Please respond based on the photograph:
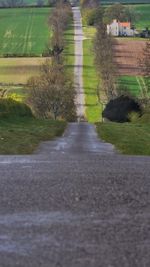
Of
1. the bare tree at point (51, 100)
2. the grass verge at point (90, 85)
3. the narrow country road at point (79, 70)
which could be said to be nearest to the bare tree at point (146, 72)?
the grass verge at point (90, 85)

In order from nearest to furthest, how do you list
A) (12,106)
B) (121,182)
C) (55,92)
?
1. (121,182)
2. (12,106)
3. (55,92)

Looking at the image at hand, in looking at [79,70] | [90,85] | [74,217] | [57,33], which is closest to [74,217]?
[74,217]

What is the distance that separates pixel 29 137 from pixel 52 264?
21.1 metres

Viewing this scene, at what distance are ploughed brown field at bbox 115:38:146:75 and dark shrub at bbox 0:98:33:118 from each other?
77173mm

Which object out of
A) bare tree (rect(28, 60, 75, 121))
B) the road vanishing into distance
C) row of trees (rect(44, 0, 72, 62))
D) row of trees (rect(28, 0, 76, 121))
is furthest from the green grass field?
the road vanishing into distance

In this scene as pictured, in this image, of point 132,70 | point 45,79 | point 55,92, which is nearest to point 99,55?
point 132,70

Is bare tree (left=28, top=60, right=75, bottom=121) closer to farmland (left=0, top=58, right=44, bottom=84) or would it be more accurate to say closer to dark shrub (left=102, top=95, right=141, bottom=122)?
dark shrub (left=102, top=95, right=141, bottom=122)

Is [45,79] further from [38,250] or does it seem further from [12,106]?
[38,250]

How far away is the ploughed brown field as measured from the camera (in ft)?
427

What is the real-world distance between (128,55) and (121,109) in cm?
7520

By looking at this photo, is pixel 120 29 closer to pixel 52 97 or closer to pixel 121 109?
pixel 52 97

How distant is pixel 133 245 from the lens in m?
8.73

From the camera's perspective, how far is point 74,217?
1025 cm

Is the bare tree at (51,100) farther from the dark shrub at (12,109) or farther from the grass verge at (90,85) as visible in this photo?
the dark shrub at (12,109)
